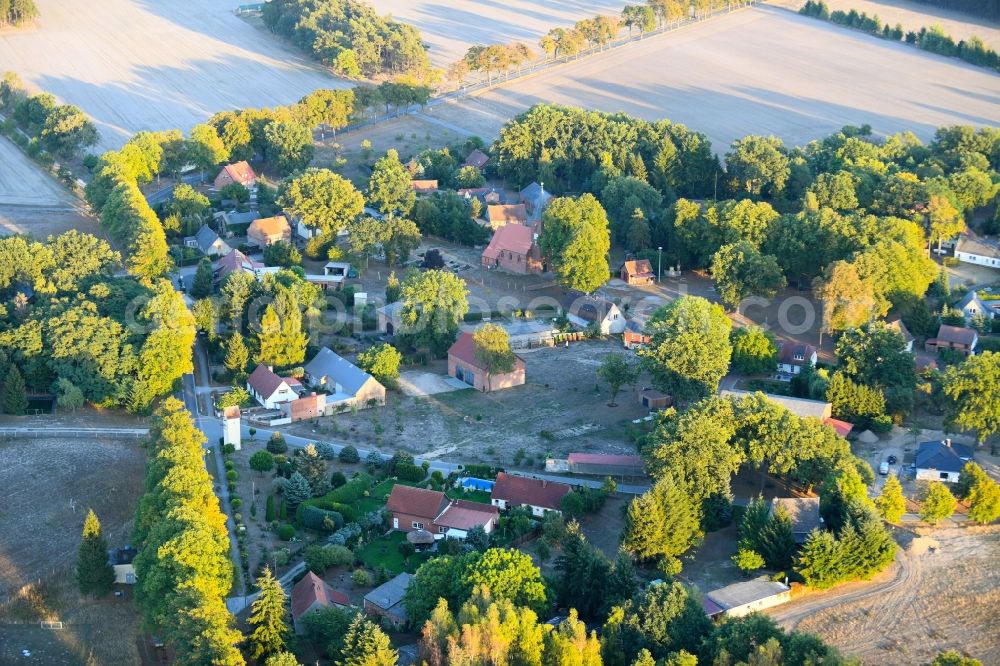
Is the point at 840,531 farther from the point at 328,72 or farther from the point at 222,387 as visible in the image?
the point at 328,72

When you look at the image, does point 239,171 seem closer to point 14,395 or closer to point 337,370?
point 337,370

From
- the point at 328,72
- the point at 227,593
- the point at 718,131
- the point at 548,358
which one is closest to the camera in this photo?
the point at 227,593

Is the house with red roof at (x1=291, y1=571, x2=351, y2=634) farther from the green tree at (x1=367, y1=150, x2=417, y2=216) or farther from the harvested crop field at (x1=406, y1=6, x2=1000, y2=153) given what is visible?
the harvested crop field at (x1=406, y1=6, x2=1000, y2=153)

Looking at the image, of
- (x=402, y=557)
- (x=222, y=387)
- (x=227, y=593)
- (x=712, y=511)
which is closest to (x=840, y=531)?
(x=712, y=511)

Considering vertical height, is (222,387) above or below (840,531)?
below

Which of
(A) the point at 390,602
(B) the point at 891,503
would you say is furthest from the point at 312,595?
(B) the point at 891,503
